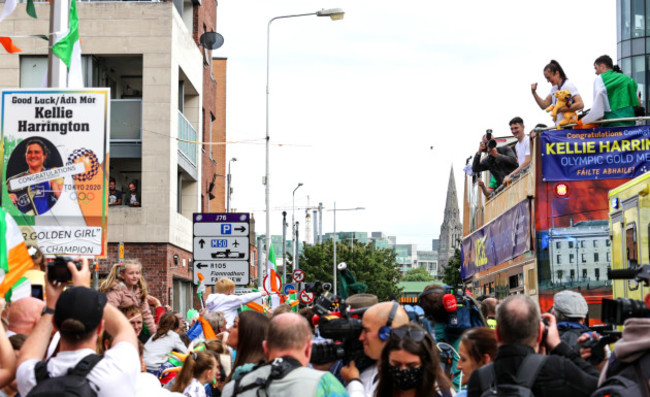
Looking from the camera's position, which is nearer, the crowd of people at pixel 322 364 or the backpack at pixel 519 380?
the crowd of people at pixel 322 364

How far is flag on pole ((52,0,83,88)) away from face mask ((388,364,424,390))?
8906 millimetres

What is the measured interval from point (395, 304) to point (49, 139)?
7424 mm

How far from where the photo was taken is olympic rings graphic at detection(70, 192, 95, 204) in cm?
1166

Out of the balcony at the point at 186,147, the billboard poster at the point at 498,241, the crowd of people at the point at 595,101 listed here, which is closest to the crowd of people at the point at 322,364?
the billboard poster at the point at 498,241

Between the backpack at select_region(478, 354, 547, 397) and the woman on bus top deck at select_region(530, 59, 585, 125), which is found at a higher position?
the woman on bus top deck at select_region(530, 59, 585, 125)

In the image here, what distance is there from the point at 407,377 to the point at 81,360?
155 cm

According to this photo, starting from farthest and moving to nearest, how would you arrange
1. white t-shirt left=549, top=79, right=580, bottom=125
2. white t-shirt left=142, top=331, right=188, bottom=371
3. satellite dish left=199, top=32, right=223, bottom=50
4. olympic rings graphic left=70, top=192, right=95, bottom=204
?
1. satellite dish left=199, top=32, right=223, bottom=50
2. white t-shirt left=549, top=79, right=580, bottom=125
3. olympic rings graphic left=70, top=192, right=95, bottom=204
4. white t-shirt left=142, top=331, right=188, bottom=371

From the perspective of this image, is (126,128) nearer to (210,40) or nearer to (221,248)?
(210,40)

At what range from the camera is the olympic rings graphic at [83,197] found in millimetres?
11664

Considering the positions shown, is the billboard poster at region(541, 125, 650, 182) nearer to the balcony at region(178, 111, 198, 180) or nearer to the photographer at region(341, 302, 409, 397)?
the photographer at region(341, 302, 409, 397)

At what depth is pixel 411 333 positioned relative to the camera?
4984mm

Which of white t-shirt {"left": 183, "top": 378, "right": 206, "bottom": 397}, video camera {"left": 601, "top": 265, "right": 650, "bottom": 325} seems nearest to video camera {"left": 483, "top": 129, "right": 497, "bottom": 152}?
white t-shirt {"left": 183, "top": 378, "right": 206, "bottom": 397}

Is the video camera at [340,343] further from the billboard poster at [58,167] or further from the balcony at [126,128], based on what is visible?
the balcony at [126,128]

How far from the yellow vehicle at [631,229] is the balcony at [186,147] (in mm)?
22446
